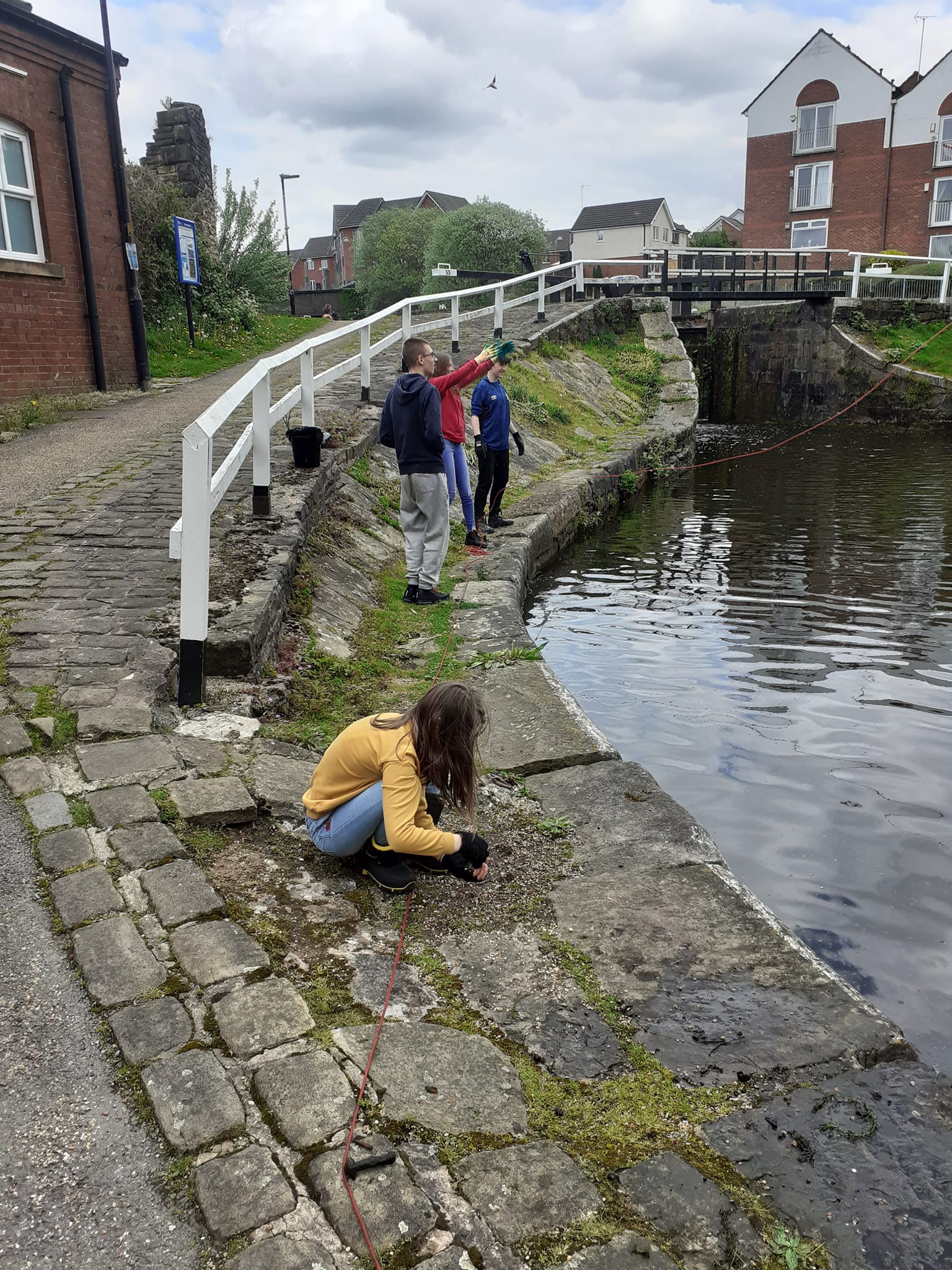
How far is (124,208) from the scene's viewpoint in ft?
45.9

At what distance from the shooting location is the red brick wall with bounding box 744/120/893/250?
127 ft

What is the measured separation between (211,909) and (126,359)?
43.4ft

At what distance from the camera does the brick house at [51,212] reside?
39.4 feet

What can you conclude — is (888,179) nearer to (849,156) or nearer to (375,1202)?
(849,156)

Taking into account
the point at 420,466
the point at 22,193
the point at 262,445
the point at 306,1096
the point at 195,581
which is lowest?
the point at 306,1096

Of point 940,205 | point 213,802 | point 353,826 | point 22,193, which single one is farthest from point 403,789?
point 940,205

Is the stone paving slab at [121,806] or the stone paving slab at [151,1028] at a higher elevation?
the stone paving slab at [121,806]

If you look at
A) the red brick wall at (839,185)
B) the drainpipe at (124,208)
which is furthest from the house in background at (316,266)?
the drainpipe at (124,208)

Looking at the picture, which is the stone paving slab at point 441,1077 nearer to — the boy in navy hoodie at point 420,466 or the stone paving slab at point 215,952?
the stone paving slab at point 215,952

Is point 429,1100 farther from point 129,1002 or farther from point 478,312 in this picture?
point 478,312

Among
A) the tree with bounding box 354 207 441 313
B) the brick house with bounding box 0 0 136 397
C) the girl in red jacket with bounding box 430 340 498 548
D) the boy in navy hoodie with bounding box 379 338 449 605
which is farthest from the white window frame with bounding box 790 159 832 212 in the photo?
the boy in navy hoodie with bounding box 379 338 449 605

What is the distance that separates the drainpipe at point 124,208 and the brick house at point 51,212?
0.28ft

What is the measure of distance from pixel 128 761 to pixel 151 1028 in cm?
149

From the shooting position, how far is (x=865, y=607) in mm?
8234
